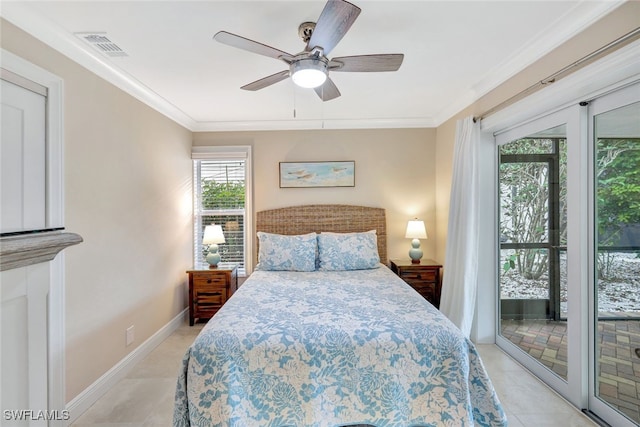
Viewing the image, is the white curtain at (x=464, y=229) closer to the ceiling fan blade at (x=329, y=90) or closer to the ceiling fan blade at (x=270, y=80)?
the ceiling fan blade at (x=329, y=90)

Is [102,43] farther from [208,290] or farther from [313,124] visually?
[208,290]

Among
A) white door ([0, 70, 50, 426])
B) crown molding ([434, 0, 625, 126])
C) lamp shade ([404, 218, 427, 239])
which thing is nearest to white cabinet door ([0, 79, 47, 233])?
white door ([0, 70, 50, 426])

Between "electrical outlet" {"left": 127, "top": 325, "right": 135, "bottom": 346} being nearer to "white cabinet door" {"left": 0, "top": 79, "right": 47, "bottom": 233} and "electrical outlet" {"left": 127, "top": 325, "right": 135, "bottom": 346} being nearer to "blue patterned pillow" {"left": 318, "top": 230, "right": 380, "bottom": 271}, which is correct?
"white cabinet door" {"left": 0, "top": 79, "right": 47, "bottom": 233}

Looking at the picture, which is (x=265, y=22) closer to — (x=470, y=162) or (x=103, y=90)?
(x=103, y=90)

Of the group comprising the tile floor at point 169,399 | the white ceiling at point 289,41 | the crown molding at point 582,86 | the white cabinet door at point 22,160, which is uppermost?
the white ceiling at point 289,41

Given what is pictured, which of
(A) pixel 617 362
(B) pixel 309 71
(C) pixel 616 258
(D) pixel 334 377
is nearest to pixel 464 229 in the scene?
(C) pixel 616 258

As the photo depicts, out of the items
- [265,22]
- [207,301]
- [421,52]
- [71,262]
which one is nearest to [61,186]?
[71,262]

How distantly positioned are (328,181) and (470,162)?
1701mm

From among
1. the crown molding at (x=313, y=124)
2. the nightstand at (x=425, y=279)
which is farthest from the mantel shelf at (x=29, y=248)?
the nightstand at (x=425, y=279)

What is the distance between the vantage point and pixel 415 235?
355cm

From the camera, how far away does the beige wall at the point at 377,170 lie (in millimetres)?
3871

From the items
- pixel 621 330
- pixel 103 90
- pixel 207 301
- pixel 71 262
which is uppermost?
pixel 103 90

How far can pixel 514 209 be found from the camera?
8.92 feet

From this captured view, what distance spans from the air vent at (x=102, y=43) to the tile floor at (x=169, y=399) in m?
2.50
